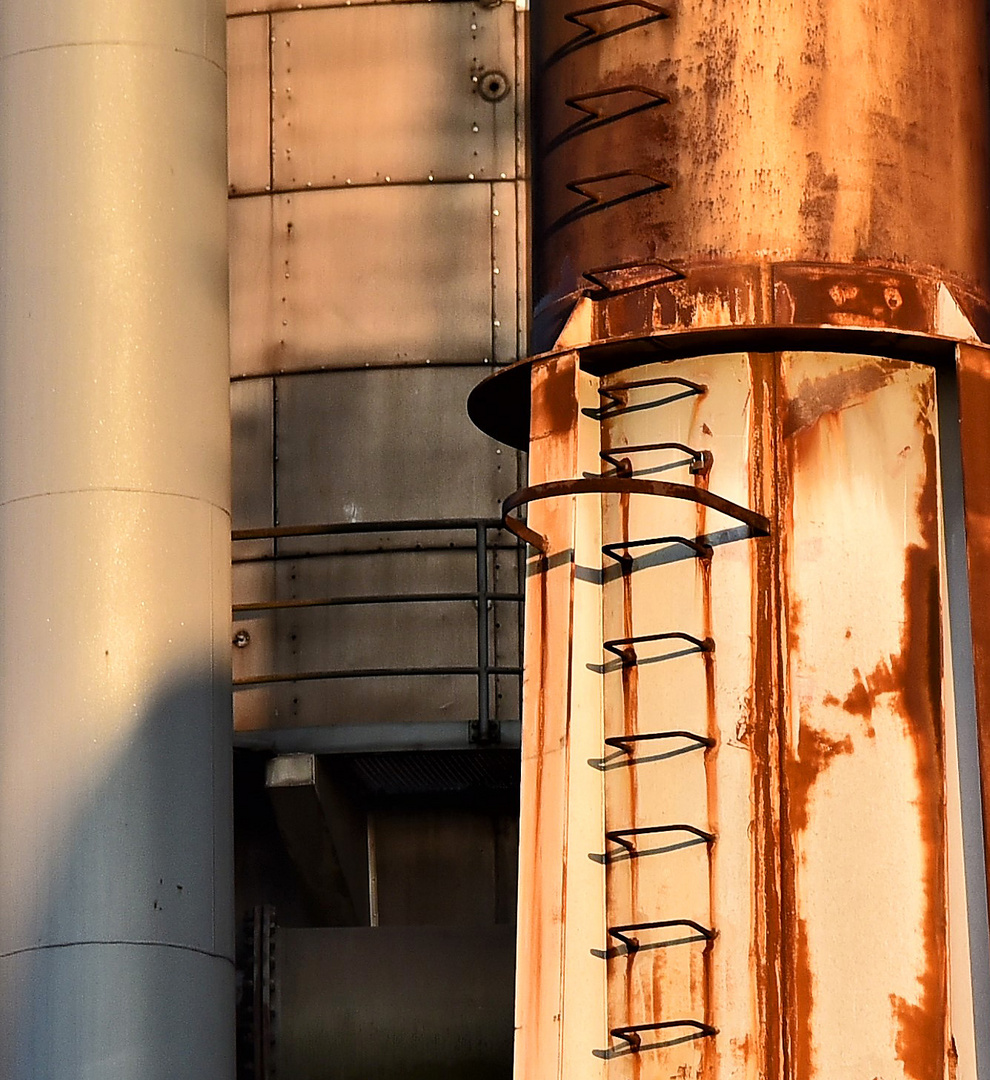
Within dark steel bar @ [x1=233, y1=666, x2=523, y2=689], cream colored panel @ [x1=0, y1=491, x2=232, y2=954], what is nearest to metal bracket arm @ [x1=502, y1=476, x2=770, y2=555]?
cream colored panel @ [x1=0, y1=491, x2=232, y2=954]

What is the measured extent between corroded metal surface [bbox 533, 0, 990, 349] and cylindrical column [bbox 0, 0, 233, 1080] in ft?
8.02

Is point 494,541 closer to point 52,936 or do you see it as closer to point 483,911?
point 483,911

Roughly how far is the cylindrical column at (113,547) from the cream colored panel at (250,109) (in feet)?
9.05

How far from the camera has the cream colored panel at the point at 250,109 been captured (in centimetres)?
1478

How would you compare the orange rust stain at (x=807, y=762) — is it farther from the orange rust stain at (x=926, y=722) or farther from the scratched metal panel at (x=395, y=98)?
the scratched metal panel at (x=395, y=98)

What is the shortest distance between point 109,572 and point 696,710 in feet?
10.5

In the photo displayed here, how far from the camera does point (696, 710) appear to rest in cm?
886

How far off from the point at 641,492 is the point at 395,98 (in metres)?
6.41

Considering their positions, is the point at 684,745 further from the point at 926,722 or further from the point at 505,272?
the point at 505,272

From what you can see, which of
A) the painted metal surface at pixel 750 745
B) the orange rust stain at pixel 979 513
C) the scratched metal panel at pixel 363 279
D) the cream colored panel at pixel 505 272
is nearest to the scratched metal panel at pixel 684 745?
the painted metal surface at pixel 750 745

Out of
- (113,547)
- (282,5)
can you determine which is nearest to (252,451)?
(282,5)

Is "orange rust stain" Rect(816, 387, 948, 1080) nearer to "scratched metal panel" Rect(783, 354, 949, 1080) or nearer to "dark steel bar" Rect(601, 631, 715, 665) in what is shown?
"scratched metal panel" Rect(783, 354, 949, 1080)

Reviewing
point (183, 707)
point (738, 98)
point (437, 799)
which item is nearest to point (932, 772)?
point (738, 98)

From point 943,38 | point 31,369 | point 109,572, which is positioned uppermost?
point 943,38
